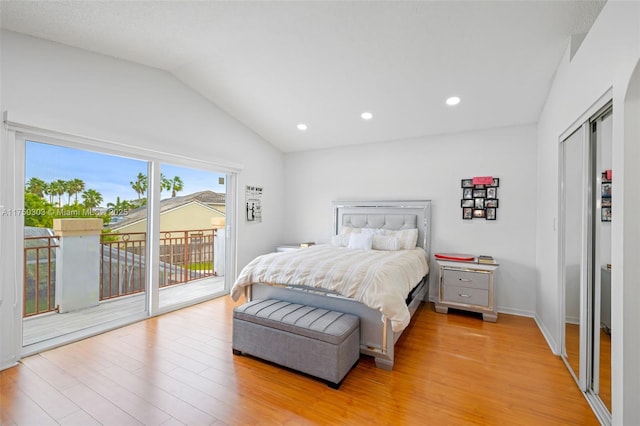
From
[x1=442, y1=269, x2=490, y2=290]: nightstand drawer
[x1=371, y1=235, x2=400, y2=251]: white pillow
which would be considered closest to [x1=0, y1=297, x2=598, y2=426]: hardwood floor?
[x1=442, y1=269, x2=490, y2=290]: nightstand drawer

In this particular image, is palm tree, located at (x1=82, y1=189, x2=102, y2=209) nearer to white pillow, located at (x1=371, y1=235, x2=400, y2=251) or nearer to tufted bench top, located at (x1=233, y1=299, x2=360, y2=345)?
tufted bench top, located at (x1=233, y1=299, x2=360, y2=345)

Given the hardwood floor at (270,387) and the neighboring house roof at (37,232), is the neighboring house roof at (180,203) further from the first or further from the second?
the hardwood floor at (270,387)

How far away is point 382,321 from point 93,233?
330cm

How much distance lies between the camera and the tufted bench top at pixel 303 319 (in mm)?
2127

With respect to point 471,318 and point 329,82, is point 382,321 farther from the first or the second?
point 329,82

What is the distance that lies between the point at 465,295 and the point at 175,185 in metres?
4.10

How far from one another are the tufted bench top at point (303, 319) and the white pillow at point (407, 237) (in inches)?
73.4

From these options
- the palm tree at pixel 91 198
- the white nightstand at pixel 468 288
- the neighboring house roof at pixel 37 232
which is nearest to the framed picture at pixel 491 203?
the white nightstand at pixel 468 288

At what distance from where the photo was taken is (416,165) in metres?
4.36

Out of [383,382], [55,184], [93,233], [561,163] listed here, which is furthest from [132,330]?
[561,163]

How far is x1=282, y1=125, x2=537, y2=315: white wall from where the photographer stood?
12.0ft

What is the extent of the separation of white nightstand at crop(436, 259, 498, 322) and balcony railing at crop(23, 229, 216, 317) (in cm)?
366

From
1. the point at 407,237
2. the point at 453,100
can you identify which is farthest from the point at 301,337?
the point at 453,100

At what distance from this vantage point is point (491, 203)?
3.83 meters
